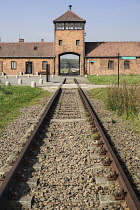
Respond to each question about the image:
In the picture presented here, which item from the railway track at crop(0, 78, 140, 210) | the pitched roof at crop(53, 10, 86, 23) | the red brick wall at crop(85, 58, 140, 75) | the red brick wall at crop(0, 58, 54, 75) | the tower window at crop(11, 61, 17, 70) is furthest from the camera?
the tower window at crop(11, 61, 17, 70)

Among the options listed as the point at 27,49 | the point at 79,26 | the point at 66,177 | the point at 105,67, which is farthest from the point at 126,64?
the point at 66,177

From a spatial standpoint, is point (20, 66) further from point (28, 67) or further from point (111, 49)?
point (111, 49)

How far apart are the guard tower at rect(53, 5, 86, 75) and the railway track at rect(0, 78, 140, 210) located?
135 feet

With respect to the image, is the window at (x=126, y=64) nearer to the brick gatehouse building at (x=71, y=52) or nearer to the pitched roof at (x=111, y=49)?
the brick gatehouse building at (x=71, y=52)

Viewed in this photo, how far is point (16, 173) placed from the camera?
4.03 meters

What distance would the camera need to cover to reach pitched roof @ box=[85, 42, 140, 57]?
4747 centimetres

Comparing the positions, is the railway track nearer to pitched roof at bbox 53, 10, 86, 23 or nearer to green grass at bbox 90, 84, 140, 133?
green grass at bbox 90, 84, 140, 133

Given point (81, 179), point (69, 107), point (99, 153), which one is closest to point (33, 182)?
point (81, 179)

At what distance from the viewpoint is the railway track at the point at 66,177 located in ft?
11.0

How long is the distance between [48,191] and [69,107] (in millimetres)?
7449

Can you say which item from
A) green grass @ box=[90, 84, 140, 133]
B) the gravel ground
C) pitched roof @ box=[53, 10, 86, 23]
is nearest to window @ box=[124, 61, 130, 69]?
pitched roof @ box=[53, 10, 86, 23]

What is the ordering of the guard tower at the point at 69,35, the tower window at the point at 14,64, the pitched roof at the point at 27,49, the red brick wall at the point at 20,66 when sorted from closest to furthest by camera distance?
the guard tower at the point at 69,35, the red brick wall at the point at 20,66, the pitched roof at the point at 27,49, the tower window at the point at 14,64

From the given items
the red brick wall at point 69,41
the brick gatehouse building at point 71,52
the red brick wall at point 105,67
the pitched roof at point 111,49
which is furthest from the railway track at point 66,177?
the pitched roof at point 111,49

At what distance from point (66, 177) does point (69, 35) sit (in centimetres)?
4391
